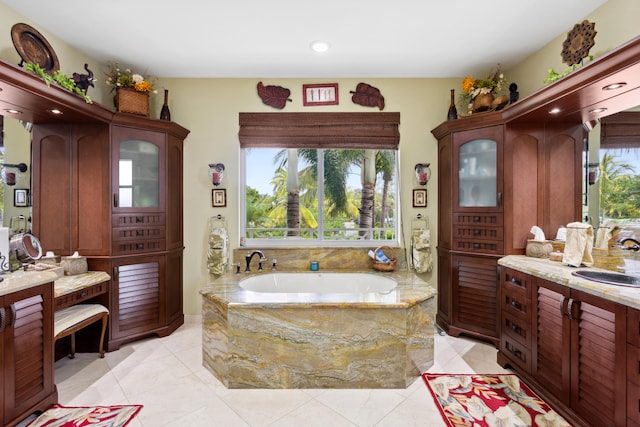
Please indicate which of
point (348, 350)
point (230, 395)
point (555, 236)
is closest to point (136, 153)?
point (230, 395)

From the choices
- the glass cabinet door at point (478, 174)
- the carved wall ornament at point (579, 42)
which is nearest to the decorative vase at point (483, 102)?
the glass cabinet door at point (478, 174)

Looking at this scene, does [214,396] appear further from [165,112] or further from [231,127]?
[165,112]

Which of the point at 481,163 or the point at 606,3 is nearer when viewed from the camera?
the point at 606,3

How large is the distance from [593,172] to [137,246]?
13.2 feet

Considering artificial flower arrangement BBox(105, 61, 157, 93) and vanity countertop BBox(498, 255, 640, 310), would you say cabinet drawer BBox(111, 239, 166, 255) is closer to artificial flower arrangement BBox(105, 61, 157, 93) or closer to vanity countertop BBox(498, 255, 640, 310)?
artificial flower arrangement BBox(105, 61, 157, 93)

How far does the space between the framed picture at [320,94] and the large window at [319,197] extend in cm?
53

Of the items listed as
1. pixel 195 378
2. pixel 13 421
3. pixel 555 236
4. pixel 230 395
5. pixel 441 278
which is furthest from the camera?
pixel 441 278

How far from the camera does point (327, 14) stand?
216 centimetres

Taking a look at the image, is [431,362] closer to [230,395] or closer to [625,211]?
[230,395]

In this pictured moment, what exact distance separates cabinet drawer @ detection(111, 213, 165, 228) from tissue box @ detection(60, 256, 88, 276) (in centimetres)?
39

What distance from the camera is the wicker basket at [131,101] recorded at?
271 cm

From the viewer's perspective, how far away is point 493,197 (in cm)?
269

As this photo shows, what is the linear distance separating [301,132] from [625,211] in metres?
2.81

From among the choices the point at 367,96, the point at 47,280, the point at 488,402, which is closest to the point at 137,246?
the point at 47,280
